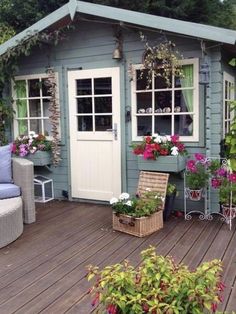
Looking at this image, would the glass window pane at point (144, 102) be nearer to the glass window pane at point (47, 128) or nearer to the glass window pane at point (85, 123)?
the glass window pane at point (85, 123)

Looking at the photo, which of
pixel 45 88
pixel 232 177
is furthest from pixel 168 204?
pixel 45 88

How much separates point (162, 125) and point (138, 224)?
1.51 meters

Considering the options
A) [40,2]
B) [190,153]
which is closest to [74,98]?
[190,153]

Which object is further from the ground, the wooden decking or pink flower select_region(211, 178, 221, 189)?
pink flower select_region(211, 178, 221, 189)

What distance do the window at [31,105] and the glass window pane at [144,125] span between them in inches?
55.8

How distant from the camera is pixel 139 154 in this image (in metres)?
4.46

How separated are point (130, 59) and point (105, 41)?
1.49 feet

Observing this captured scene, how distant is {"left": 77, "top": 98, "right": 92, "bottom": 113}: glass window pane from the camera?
198 inches

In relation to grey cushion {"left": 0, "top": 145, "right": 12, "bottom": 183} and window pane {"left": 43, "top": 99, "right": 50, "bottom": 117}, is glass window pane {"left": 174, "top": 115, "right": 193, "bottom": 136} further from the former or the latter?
grey cushion {"left": 0, "top": 145, "right": 12, "bottom": 183}

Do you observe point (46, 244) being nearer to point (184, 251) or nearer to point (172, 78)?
point (184, 251)

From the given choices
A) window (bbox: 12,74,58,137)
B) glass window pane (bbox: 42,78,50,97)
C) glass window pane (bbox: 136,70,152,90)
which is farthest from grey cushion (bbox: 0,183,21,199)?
glass window pane (bbox: 136,70,152,90)

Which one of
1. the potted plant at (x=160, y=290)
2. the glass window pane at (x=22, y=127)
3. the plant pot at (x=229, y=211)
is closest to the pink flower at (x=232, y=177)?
the plant pot at (x=229, y=211)

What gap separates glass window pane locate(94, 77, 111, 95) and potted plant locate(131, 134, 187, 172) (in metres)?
0.94

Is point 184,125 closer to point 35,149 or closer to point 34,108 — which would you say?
point 35,149
